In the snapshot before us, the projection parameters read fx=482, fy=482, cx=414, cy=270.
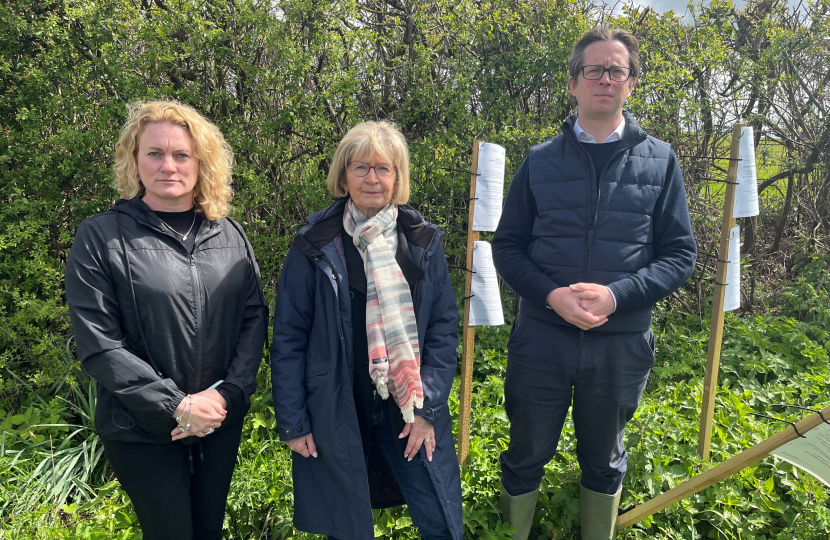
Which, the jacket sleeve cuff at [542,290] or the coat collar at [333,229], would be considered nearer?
the coat collar at [333,229]

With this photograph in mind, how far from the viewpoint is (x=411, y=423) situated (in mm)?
1896

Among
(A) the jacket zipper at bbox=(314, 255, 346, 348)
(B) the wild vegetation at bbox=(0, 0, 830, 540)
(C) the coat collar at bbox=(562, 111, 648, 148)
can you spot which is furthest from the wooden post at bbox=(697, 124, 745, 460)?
(A) the jacket zipper at bbox=(314, 255, 346, 348)

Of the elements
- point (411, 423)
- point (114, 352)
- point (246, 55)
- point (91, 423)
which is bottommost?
point (91, 423)

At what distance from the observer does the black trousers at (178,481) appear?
1.73 meters

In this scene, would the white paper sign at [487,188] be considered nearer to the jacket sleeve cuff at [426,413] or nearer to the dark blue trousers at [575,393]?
the dark blue trousers at [575,393]

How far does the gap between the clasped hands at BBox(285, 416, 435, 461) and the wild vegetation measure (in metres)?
0.66

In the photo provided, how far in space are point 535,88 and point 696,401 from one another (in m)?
2.87

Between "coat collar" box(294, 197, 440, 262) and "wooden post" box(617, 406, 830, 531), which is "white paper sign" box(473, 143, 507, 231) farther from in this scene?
"wooden post" box(617, 406, 830, 531)

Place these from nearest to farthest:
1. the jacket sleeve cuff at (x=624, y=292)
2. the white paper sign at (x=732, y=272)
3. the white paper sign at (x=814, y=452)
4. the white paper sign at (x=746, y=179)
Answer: the white paper sign at (x=814, y=452) → the jacket sleeve cuff at (x=624, y=292) → the white paper sign at (x=746, y=179) → the white paper sign at (x=732, y=272)

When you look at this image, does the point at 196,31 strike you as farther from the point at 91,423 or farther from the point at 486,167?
the point at 91,423

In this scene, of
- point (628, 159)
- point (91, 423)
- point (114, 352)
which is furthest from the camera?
point (91, 423)

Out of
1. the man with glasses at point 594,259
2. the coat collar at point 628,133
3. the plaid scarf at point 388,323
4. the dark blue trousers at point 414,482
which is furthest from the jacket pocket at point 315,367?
the coat collar at point 628,133

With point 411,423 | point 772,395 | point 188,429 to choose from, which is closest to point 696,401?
point 772,395

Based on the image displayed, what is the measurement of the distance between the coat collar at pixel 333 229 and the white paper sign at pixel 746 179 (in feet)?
6.42
